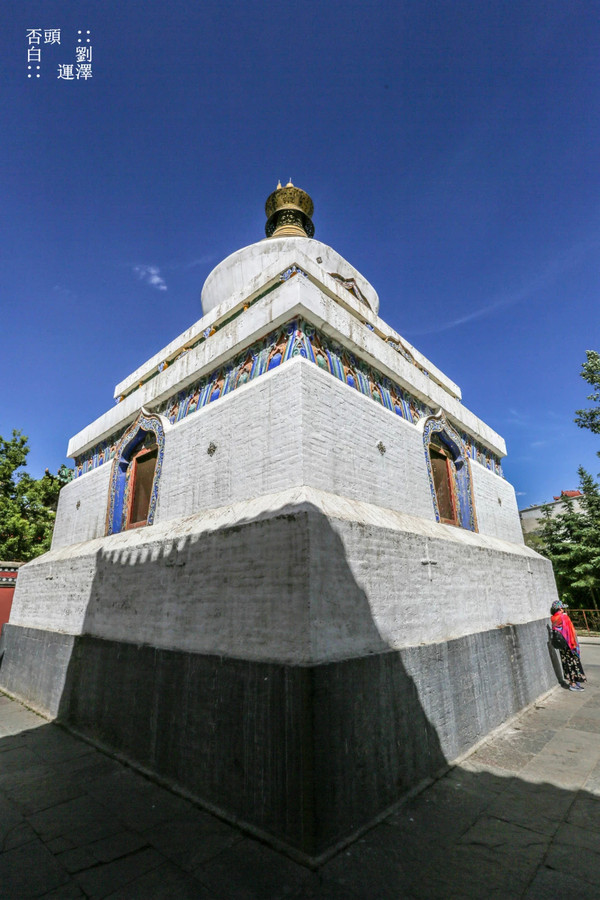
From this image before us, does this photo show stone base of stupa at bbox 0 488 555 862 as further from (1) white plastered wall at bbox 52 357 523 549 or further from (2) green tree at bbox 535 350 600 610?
(2) green tree at bbox 535 350 600 610

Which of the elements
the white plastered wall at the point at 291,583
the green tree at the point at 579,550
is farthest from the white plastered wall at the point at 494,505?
the green tree at the point at 579,550

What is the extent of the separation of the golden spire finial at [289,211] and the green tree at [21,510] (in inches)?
441

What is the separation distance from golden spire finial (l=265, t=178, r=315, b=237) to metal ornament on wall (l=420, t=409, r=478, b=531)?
24.9 feet

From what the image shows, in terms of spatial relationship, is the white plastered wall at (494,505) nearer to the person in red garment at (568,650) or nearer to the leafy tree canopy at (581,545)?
the person in red garment at (568,650)

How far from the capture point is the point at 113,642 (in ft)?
18.5

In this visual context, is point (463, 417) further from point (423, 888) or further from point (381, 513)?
point (423, 888)

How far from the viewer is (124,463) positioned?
25.4 feet

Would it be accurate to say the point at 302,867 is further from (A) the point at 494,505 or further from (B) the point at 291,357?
(A) the point at 494,505

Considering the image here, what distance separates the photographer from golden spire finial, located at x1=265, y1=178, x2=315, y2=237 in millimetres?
12344

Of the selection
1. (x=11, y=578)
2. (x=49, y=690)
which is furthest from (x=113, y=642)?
(x=11, y=578)

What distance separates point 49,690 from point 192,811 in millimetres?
4385

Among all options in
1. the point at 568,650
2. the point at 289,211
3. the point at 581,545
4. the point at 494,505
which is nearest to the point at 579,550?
the point at 581,545

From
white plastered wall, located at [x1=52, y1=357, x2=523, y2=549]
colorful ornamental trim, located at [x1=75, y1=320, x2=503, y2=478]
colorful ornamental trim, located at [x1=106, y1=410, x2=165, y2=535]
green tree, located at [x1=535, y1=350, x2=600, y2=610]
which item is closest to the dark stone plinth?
white plastered wall, located at [x1=52, y1=357, x2=523, y2=549]

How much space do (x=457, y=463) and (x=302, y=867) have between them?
6.51m
